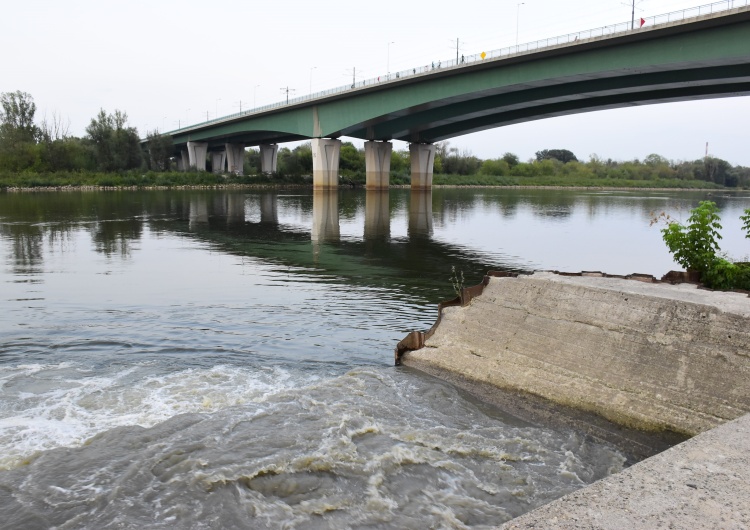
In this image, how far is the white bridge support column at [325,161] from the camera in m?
66.8

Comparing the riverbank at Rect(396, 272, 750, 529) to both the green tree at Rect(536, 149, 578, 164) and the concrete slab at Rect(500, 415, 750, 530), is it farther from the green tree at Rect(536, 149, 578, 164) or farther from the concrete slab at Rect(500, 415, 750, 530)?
the green tree at Rect(536, 149, 578, 164)

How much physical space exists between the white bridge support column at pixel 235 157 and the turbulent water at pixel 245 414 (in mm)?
84433

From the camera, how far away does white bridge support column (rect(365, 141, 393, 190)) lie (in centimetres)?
7106

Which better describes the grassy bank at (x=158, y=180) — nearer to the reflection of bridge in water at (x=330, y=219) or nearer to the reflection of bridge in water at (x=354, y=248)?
the reflection of bridge in water at (x=330, y=219)

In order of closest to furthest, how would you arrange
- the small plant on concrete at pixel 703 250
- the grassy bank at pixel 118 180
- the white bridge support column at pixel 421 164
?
the small plant on concrete at pixel 703 250 → the white bridge support column at pixel 421 164 → the grassy bank at pixel 118 180

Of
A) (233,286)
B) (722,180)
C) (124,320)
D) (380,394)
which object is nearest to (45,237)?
(233,286)

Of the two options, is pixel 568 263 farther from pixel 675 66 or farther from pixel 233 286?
pixel 675 66

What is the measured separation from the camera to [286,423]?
7.10 meters

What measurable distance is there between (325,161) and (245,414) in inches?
2449

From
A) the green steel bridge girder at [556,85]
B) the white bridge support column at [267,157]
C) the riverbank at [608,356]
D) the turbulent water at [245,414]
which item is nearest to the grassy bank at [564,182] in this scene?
the white bridge support column at [267,157]

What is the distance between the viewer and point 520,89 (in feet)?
142

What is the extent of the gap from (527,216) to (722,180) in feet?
404

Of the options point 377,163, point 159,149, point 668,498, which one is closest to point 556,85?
point 377,163

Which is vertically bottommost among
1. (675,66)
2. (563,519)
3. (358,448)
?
(358,448)
